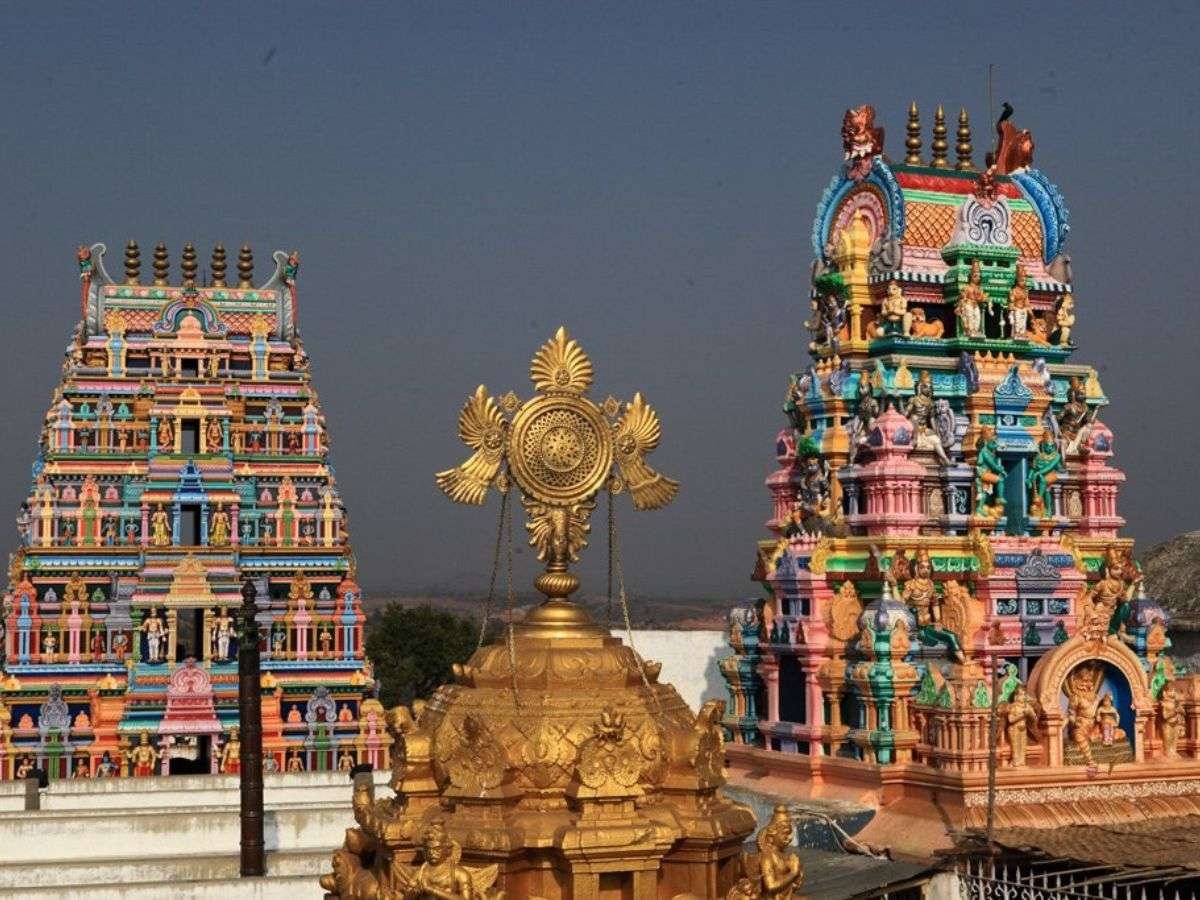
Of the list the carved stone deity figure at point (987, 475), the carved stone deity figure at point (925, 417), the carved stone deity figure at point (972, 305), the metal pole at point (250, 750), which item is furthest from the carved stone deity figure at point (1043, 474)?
the metal pole at point (250, 750)

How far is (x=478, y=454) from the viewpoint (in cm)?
938

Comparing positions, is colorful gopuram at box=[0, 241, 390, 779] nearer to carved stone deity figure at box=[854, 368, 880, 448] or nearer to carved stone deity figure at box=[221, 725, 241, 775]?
carved stone deity figure at box=[221, 725, 241, 775]

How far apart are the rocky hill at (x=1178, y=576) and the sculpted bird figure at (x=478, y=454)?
29.6 meters

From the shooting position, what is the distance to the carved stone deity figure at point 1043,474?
80.7 feet

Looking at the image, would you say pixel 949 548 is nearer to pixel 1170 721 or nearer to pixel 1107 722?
pixel 1107 722

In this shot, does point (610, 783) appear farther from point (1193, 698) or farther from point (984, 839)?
point (1193, 698)

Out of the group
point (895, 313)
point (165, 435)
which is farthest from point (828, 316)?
point (165, 435)

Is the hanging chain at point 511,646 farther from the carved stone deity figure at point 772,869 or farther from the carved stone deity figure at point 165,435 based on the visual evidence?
the carved stone deity figure at point 165,435

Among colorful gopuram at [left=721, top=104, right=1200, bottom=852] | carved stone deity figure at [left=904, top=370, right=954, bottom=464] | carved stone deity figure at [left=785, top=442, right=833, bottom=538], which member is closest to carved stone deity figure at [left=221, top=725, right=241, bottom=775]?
colorful gopuram at [left=721, top=104, right=1200, bottom=852]

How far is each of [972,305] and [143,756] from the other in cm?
1376

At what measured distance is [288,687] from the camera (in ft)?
96.6

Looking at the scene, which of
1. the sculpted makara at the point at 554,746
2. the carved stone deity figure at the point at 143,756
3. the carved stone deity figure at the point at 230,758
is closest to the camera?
the sculpted makara at the point at 554,746

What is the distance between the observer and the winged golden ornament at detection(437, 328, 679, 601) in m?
9.38

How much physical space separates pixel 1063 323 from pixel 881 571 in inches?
193
